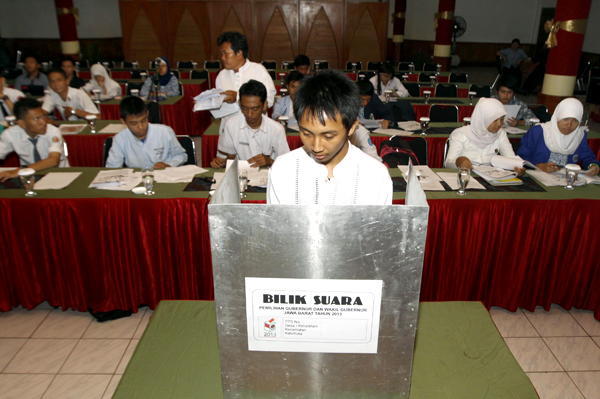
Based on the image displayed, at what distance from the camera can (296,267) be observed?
0.76 m

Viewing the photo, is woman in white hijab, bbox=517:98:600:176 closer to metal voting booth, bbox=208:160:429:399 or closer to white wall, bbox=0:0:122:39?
metal voting booth, bbox=208:160:429:399

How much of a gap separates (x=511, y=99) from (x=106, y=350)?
15.0 feet

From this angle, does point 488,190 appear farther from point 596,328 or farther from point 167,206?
point 167,206

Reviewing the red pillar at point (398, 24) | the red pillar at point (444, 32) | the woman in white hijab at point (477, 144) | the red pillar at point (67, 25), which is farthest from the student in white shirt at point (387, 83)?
the red pillar at point (398, 24)

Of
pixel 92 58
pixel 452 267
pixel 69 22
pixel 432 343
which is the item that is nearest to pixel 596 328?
pixel 452 267

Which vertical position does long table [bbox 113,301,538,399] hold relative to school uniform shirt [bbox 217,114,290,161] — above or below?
below

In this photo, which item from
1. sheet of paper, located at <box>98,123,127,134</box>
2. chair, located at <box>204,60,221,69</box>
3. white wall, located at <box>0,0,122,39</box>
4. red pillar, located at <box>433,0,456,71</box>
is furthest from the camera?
white wall, located at <box>0,0,122,39</box>

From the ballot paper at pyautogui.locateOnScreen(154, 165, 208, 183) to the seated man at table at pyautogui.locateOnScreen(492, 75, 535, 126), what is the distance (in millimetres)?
3304

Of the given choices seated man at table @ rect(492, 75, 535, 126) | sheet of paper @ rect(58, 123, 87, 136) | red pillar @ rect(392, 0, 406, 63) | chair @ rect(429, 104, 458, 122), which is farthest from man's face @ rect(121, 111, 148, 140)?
red pillar @ rect(392, 0, 406, 63)

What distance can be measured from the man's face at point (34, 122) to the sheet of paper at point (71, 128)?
813 millimetres

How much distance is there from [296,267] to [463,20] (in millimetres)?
16078

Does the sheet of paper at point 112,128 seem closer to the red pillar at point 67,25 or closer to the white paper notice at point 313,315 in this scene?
the white paper notice at point 313,315

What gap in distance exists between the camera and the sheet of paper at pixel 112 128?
3.98 meters

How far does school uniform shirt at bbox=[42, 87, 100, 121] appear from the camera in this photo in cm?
478
